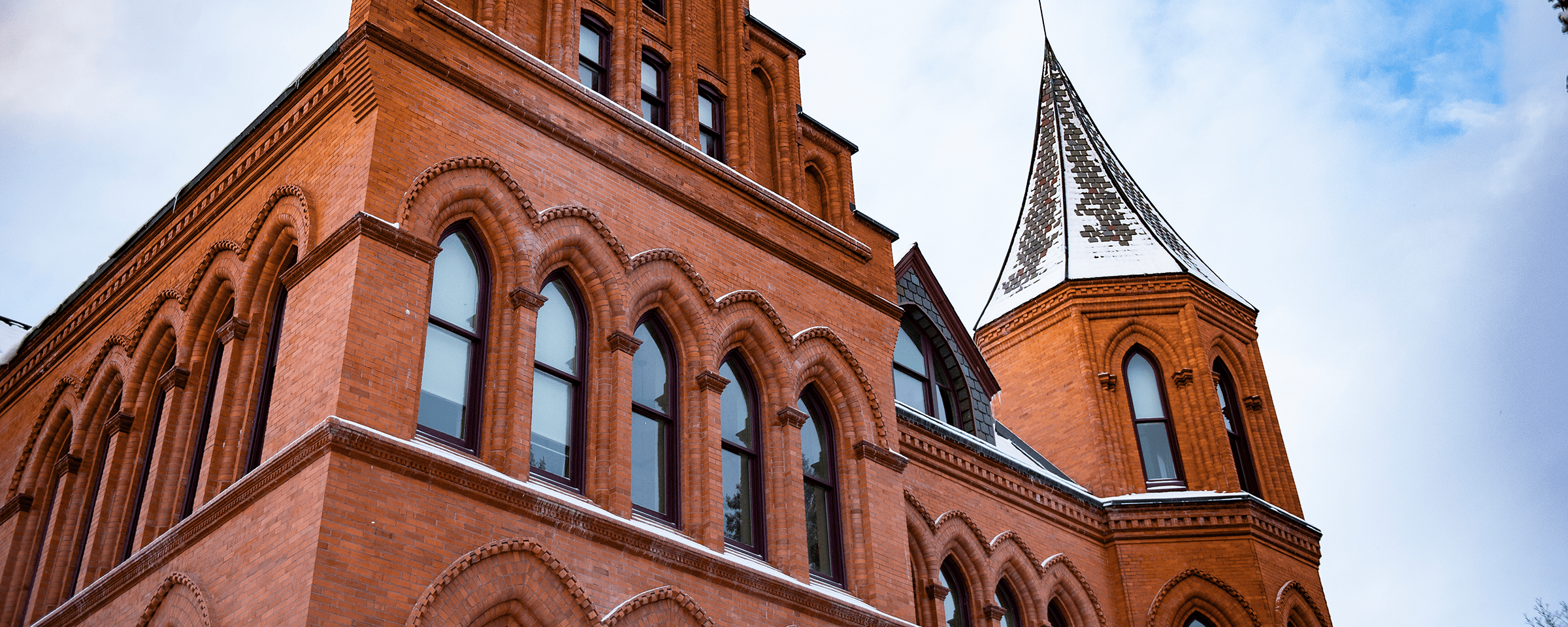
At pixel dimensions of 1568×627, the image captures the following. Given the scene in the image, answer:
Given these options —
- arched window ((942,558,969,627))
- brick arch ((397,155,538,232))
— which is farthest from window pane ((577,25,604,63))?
arched window ((942,558,969,627))

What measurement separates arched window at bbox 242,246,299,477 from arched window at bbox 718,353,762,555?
3.82 meters

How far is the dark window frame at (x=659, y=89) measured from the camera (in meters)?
14.3

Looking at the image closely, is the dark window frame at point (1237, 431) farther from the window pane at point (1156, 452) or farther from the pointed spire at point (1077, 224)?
the pointed spire at point (1077, 224)

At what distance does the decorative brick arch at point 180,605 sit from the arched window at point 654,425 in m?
3.35

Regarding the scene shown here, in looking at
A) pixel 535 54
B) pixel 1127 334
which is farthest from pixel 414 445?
pixel 1127 334

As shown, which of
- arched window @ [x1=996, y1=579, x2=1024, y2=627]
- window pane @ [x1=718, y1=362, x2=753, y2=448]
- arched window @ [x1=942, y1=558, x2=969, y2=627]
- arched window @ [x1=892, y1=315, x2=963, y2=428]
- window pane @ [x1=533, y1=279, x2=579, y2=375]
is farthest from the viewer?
arched window @ [x1=892, y1=315, x2=963, y2=428]

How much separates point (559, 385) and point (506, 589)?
2.17 meters

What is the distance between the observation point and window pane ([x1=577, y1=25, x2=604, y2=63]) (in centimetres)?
1397

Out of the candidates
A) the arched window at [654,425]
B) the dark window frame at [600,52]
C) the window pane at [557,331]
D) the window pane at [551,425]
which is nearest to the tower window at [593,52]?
the dark window frame at [600,52]

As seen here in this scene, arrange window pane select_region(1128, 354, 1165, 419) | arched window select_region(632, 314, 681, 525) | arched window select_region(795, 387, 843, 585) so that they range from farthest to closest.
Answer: window pane select_region(1128, 354, 1165, 419)
arched window select_region(795, 387, 843, 585)
arched window select_region(632, 314, 681, 525)

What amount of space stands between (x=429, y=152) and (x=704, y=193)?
123 inches

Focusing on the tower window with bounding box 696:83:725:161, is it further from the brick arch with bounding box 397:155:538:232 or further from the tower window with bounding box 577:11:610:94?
the brick arch with bounding box 397:155:538:232

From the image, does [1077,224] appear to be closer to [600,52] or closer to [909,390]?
[909,390]

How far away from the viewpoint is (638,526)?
1103 centimetres
